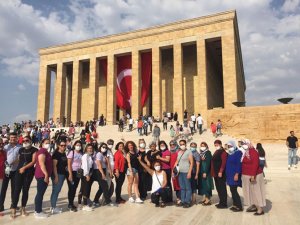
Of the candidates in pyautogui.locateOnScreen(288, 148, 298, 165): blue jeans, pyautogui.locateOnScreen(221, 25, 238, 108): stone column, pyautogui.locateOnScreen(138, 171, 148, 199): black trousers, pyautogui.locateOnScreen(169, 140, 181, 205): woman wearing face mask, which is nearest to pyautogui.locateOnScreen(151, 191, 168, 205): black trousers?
pyautogui.locateOnScreen(169, 140, 181, 205): woman wearing face mask

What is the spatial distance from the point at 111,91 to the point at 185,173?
75.6ft

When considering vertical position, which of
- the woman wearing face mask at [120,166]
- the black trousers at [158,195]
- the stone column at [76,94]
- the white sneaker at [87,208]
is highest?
the stone column at [76,94]

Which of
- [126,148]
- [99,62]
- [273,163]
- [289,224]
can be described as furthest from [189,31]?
[289,224]

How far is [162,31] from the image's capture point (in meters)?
26.9

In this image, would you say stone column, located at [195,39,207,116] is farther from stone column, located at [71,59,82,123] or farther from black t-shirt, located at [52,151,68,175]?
black t-shirt, located at [52,151,68,175]

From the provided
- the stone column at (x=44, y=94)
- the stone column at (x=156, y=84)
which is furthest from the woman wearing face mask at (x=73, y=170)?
the stone column at (x=44, y=94)

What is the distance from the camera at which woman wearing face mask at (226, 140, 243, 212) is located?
5281mm

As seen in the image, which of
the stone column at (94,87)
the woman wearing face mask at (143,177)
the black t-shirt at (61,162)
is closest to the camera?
the black t-shirt at (61,162)

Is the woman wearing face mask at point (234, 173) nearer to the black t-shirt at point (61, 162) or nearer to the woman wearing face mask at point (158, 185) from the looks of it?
the woman wearing face mask at point (158, 185)

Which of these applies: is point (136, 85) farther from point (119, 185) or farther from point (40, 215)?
point (40, 215)

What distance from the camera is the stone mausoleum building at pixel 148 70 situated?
25.0 meters

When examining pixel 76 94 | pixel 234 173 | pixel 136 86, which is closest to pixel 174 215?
pixel 234 173

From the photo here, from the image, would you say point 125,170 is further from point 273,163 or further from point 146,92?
point 146,92

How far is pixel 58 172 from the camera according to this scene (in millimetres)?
5438
